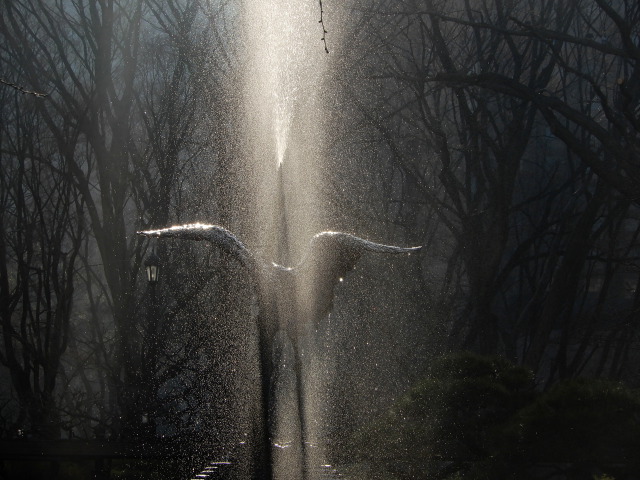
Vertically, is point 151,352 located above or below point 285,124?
below

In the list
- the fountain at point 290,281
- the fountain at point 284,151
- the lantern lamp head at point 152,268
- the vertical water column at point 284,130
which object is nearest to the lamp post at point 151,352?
the lantern lamp head at point 152,268

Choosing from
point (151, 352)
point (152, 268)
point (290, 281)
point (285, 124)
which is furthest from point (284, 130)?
point (290, 281)

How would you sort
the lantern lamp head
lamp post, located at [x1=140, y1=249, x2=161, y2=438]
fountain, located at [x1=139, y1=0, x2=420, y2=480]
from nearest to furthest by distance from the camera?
fountain, located at [x1=139, y1=0, x2=420, y2=480] < lamp post, located at [x1=140, y1=249, x2=161, y2=438] < the lantern lamp head

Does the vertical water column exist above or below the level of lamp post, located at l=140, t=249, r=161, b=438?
above

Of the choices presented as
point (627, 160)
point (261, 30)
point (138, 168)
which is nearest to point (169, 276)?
point (138, 168)

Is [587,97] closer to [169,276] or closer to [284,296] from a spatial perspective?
[169,276]

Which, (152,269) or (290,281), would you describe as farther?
(152,269)

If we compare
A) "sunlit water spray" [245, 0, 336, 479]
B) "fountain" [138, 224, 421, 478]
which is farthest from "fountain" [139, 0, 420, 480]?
"fountain" [138, 224, 421, 478]

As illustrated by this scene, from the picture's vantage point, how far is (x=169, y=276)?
41.5ft

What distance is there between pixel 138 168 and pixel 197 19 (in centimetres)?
262

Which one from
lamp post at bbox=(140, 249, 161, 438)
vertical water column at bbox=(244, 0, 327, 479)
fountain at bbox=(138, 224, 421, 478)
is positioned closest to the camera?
fountain at bbox=(138, 224, 421, 478)

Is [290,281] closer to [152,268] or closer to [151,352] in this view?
[151,352]

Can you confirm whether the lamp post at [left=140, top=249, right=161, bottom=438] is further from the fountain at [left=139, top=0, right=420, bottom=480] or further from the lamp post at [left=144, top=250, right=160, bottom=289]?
the fountain at [left=139, top=0, right=420, bottom=480]

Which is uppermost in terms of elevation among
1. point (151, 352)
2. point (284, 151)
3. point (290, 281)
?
point (284, 151)
